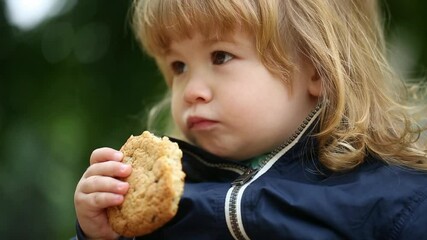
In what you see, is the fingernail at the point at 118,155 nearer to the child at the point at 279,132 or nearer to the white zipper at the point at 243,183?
the child at the point at 279,132

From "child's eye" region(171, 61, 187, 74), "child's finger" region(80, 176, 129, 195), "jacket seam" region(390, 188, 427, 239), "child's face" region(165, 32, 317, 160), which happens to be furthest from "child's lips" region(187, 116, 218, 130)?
"jacket seam" region(390, 188, 427, 239)

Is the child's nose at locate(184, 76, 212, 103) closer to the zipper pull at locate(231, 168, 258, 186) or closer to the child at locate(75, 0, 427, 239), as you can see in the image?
the child at locate(75, 0, 427, 239)

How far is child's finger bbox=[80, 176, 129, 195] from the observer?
3.67 feet

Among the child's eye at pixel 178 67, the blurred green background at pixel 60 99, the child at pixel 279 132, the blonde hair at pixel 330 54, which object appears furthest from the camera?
the blurred green background at pixel 60 99

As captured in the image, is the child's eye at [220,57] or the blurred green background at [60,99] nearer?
the child's eye at [220,57]

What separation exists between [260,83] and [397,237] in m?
0.34

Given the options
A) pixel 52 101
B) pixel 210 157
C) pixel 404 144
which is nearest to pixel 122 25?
pixel 52 101

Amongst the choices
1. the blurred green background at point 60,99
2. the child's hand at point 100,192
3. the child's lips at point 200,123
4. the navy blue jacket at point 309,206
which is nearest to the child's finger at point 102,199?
the child's hand at point 100,192

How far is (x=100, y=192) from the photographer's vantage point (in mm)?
1148

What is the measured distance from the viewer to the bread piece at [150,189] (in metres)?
1.03

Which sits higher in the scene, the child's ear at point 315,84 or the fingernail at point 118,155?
the child's ear at point 315,84

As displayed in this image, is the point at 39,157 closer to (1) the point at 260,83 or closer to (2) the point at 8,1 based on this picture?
(2) the point at 8,1

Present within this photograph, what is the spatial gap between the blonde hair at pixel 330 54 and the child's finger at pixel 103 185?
290 mm

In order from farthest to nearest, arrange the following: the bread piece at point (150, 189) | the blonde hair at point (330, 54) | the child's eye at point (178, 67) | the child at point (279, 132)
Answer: the child's eye at point (178, 67) < the blonde hair at point (330, 54) < the child at point (279, 132) < the bread piece at point (150, 189)
